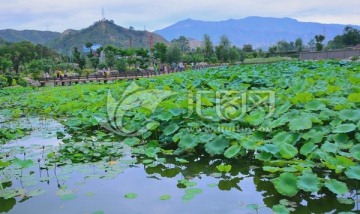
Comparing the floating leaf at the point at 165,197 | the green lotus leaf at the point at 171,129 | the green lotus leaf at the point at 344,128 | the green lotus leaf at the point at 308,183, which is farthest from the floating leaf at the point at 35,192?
the green lotus leaf at the point at 344,128

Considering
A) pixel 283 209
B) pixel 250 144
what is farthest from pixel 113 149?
pixel 283 209

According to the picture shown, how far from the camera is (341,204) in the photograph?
2.56 metres

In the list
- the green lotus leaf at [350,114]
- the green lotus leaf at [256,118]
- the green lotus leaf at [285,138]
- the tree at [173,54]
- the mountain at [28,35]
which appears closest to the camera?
the green lotus leaf at [285,138]

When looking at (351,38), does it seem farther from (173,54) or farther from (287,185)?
(287,185)

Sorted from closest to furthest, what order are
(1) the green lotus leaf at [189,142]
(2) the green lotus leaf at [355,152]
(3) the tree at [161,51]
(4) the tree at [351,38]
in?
(2) the green lotus leaf at [355,152], (1) the green lotus leaf at [189,142], (3) the tree at [161,51], (4) the tree at [351,38]

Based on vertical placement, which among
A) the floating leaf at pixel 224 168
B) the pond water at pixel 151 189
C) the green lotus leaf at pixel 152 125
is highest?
the green lotus leaf at pixel 152 125

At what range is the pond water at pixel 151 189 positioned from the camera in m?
2.70

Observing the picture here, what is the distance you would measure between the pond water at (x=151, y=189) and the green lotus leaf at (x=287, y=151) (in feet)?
0.82

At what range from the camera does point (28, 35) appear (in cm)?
13875

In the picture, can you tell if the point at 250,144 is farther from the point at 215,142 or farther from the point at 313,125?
the point at 313,125

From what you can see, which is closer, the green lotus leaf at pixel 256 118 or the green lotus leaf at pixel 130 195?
the green lotus leaf at pixel 130 195

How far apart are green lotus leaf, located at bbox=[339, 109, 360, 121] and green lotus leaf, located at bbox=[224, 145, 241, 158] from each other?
116 cm

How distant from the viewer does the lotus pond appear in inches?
108

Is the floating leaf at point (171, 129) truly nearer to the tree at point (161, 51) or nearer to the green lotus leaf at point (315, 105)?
the green lotus leaf at point (315, 105)
